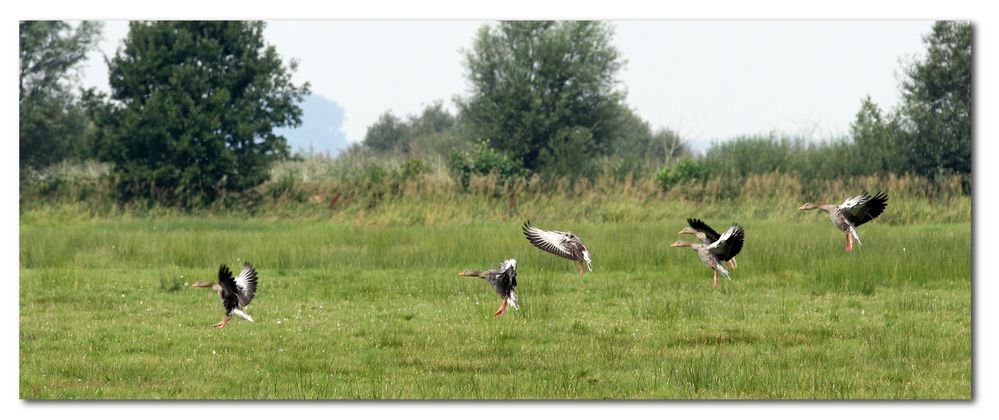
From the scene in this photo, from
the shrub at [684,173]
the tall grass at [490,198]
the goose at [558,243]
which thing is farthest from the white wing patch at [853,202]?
the shrub at [684,173]

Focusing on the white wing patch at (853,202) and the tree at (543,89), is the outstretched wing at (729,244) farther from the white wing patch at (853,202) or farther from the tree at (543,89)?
the tree at (543,89)

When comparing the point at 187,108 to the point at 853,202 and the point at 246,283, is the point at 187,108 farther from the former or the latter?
the point at 853,202

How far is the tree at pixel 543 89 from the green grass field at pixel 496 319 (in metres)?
15.9

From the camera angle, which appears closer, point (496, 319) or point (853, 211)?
point (853, 211)

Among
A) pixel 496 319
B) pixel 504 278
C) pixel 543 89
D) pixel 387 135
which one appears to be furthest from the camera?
pixel 387 135

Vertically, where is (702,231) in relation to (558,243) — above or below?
above

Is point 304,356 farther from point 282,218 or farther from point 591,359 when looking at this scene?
point 282,218

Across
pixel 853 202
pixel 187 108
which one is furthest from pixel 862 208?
A: pixel 187 108

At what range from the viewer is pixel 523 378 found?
34.3 feet

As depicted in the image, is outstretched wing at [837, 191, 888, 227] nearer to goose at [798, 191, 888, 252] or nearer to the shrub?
goose at [798, 191, 888, 252]

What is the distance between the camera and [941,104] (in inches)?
947

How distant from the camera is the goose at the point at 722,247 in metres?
11.1

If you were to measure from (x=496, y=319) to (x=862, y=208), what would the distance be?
4226mm

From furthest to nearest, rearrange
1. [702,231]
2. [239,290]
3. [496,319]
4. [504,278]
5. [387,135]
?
[387,135] < [496,319] < [702,231] < [239,290] < [504,278]
